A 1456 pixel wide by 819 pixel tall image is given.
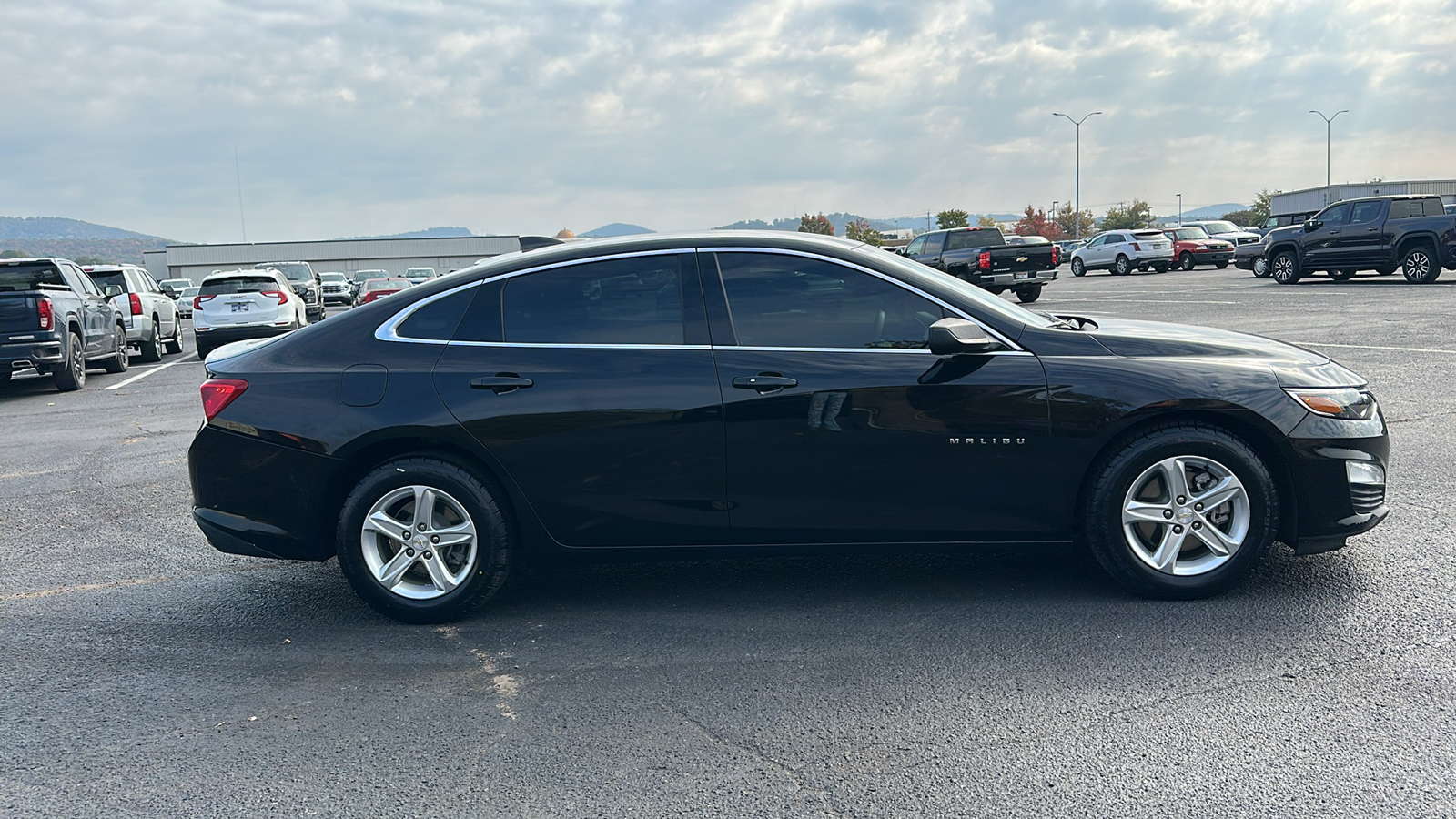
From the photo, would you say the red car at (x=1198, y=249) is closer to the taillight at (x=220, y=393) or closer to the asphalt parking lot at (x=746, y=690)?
the asphalt parking lot at (x=746, y=690)

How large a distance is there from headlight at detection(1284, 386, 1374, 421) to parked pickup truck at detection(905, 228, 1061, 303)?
798 inches

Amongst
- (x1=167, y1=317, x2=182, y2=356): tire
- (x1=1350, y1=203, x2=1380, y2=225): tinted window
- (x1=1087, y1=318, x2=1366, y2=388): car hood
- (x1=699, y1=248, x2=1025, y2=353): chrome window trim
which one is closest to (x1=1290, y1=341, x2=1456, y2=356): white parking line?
(x1=1087, y1=318, x2=1366, y2=388): car hood

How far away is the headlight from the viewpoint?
4.54 metres

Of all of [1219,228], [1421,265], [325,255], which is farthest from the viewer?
[325,255]

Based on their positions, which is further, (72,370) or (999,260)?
(999,260)

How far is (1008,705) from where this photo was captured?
3.67 meters

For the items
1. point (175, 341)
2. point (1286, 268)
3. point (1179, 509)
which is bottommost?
point (1179, 509)

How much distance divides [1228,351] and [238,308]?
1854 centimetres

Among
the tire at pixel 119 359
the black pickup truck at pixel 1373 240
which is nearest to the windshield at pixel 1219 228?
the black pickup truck at pixel 1373 240

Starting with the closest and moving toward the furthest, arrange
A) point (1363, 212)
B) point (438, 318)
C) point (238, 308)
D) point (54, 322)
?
point (438, 318)
point (54, 322)
point (238, 308)
point (1363, 212)

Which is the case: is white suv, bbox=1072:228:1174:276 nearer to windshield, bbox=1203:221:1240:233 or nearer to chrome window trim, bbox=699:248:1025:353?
windshield, bbox=1203:221:1240:233

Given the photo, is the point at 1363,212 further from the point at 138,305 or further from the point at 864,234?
the point at 864,234

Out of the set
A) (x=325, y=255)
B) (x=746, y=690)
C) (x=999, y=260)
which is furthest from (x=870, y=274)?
(x=325, y=255)

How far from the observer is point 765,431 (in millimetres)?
4508
